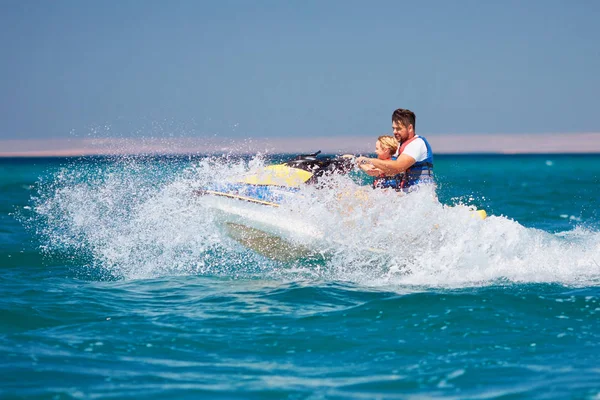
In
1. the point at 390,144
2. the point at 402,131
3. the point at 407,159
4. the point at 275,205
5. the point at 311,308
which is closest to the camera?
the point at 311,308

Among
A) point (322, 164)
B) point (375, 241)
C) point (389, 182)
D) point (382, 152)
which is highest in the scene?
point (382, 152)

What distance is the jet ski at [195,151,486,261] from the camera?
7359 mm

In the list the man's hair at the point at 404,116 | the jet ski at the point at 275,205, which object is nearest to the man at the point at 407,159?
the man's hair at the point at 404,116

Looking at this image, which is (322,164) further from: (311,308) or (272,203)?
(311,308)

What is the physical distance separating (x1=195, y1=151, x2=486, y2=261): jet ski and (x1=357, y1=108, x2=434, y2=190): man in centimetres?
50

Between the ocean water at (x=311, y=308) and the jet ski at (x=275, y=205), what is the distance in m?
0.09

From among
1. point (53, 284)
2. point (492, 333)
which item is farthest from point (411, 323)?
point (53, 284)

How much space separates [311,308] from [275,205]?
175 cm

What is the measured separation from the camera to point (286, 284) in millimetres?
6996

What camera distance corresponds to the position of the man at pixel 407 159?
274 inches

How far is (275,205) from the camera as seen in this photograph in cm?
744

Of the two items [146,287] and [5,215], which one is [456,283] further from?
[5,215]

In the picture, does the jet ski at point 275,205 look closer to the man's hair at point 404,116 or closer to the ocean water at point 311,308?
the ocean water at point 311,308

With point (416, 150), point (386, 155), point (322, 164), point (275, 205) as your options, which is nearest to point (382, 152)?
point (386, 155)
